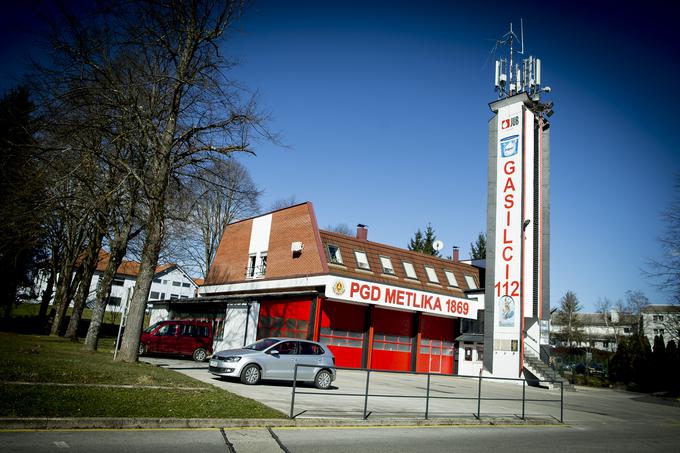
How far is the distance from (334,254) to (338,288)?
2.78m

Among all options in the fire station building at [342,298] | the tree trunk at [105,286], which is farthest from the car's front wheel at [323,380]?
the tree trunk at [105,286]

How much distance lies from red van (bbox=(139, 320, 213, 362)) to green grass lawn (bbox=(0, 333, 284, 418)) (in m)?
10.0

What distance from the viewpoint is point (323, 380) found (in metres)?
16.0

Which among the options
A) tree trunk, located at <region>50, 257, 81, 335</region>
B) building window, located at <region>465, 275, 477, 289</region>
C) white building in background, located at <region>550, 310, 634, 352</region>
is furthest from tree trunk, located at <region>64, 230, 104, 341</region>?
white building in background, located at <region>550, 310, 634, 352</region>

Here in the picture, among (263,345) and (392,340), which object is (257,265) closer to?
(392,340)

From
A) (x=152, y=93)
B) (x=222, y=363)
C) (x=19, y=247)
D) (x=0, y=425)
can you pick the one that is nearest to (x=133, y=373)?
(x=222, y=363)

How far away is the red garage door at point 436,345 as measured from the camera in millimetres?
31453

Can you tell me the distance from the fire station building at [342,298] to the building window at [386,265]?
0.08 meters

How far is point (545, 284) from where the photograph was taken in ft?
102

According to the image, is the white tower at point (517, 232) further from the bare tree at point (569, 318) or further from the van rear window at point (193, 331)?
the bare tree at point (569, 318)

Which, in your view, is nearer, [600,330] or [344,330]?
[344,330]

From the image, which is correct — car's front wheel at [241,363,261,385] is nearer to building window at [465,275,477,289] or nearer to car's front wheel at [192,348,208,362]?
car's front wheel at [192,348,208,362]

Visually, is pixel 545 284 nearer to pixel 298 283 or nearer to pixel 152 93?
pixel 298 283

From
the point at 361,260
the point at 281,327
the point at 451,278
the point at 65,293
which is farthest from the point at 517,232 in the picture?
the point at 65,293
